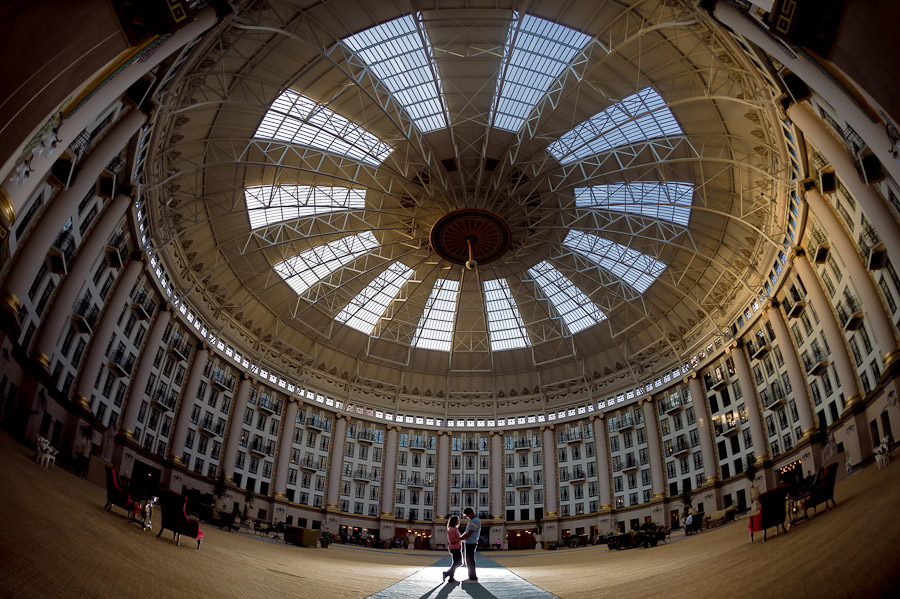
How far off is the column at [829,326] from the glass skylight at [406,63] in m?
30.2

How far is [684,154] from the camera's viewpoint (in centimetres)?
4459

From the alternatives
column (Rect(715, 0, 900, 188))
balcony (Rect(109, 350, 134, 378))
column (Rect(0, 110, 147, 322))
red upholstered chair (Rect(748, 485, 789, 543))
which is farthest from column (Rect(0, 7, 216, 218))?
balcony (Rect(109, 350, 134, 378))

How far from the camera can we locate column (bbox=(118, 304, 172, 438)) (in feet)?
138

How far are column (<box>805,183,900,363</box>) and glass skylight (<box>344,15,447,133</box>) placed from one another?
27.6 meters

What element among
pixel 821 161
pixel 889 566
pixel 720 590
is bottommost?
pixel 720 590

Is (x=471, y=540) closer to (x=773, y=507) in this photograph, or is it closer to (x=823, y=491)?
(x=773, y=507)

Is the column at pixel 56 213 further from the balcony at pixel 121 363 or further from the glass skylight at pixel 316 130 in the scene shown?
the balcony at pixel 121 363

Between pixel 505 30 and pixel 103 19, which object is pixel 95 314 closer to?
pixel 103 19

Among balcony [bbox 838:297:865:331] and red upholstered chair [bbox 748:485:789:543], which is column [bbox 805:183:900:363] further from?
red upholstered chair [bbox 748:485:789:543]

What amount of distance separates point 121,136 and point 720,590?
33306mm

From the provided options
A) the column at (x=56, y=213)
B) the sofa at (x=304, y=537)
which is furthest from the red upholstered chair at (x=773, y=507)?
the column at (x=56, y=213)

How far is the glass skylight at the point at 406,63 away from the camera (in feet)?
121

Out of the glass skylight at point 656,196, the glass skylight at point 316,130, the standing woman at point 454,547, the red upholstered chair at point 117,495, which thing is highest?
the glass skylight at point 316,130

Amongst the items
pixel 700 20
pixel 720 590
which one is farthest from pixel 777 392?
pixel 720 590
